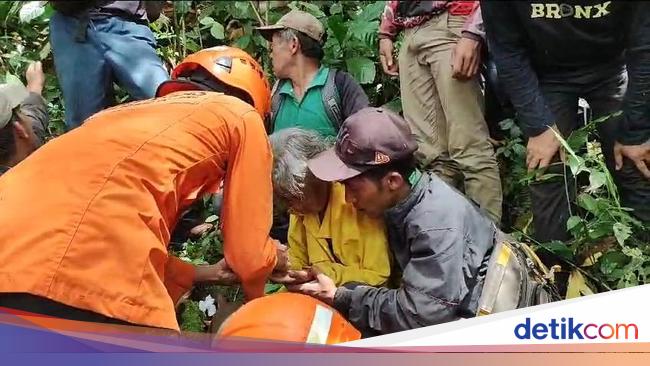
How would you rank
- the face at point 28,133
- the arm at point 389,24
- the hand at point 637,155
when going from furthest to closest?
the arm at point 389,24
the hand at point 637,155
the face at point 28,133

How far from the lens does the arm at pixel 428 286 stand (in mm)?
2746

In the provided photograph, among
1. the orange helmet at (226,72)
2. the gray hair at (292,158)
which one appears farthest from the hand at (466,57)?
the gray hair at (292,158)

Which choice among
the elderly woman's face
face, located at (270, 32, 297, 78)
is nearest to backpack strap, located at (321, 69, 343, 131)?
face, located at (270, 32, 297, 78)

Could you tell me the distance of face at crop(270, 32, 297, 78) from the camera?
4.41m

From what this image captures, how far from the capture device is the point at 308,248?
10.7 feet

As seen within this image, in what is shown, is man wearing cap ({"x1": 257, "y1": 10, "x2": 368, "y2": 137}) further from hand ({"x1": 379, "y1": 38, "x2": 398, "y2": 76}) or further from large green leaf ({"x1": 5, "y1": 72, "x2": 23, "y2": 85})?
large green leaf ({"x1": 5, "y1": 72, "x2": 23, "y2": 85})

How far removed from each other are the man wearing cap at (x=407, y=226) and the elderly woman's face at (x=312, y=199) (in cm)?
10

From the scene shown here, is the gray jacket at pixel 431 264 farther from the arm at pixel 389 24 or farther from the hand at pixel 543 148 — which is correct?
the arm at pixel 389 24

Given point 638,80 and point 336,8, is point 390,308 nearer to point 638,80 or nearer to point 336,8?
point 638,80

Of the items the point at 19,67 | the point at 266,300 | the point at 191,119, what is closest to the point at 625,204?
the point at 266,300

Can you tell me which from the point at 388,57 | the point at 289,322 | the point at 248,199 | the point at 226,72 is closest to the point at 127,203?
the point at 248,199

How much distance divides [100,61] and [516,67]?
2.12 m

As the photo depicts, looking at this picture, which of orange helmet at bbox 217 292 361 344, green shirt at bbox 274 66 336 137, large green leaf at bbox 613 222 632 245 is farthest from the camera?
green shirt at bbox 274 66 336 137

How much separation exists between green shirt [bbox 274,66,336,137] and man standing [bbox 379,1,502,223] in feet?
1.40
